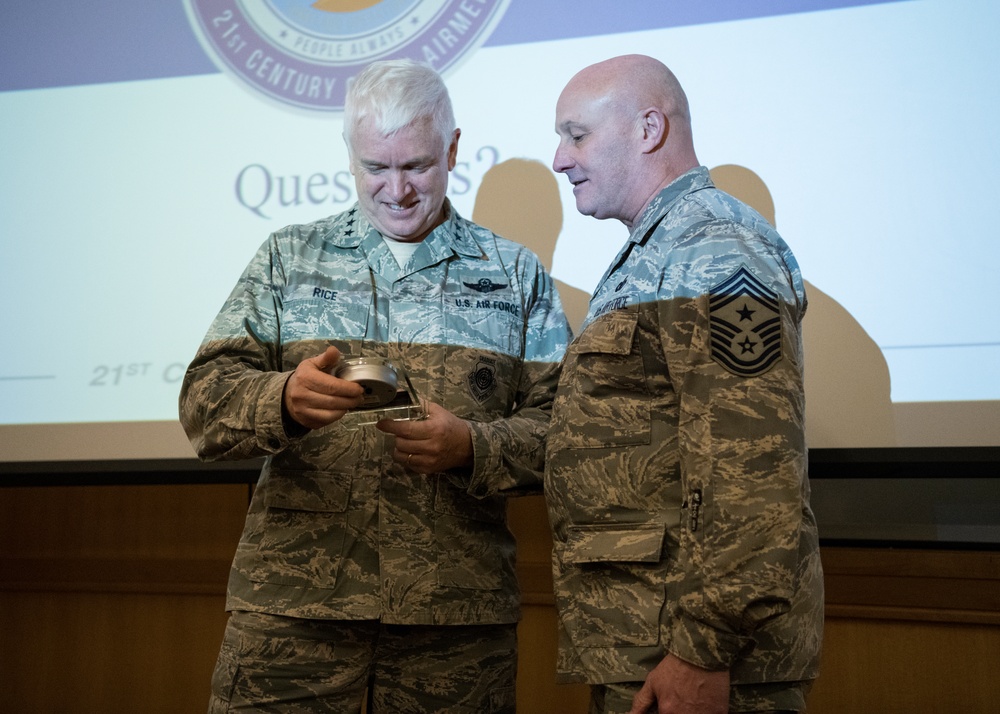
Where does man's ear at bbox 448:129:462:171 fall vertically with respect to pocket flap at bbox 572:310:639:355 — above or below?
above

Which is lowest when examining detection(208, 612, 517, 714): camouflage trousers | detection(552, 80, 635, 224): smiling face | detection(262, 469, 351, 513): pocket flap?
detection(208, 612, 517, 714): camouflage trousers

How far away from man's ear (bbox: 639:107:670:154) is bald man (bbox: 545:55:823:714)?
7cm

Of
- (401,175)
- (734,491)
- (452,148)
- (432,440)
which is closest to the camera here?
(734,491)

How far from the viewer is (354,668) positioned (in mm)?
1598

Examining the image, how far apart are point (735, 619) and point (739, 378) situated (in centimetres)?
30

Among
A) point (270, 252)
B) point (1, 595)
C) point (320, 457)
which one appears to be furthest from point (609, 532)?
point (1, 595)

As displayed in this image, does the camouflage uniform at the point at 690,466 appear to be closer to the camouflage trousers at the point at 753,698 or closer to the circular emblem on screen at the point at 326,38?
the camouflage trousers at the point at 753,698

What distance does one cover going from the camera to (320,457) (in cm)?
165

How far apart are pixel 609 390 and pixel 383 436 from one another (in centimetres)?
45

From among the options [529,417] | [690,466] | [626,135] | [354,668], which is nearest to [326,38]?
[626,135]

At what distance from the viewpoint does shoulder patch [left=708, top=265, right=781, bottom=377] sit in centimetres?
124

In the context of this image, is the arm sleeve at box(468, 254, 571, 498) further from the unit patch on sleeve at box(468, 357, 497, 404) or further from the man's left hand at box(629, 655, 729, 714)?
the man's left hand at box(629, 655, 729, 714)

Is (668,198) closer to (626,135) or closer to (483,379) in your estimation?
(626,135)

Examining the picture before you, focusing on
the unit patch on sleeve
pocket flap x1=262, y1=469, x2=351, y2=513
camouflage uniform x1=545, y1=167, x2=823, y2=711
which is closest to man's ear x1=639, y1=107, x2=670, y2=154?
camouflage uniform x1=545, y1=167, x2=823, y2=711
